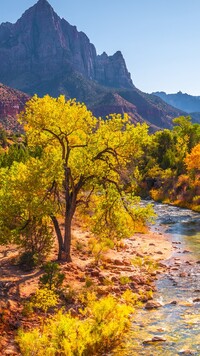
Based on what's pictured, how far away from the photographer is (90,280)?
18.6m

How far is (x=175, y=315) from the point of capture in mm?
15383

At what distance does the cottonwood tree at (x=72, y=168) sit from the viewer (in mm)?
18469

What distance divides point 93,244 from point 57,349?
1463 centimetres

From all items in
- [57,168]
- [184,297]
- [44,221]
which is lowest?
[184,297]

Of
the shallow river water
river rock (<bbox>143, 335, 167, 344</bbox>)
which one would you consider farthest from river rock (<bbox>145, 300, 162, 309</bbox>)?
river rock (<bbox>143, 335, 167, 344</bbox>)

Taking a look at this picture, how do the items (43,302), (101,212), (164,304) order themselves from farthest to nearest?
(101,212) → (164,304) → (43,302)

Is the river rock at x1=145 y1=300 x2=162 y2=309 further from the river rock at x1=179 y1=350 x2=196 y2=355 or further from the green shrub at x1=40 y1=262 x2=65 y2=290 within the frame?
the river rock at x1=179 y1=350 x2=196 y2=355

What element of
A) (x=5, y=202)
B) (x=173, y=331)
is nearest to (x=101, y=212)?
(x=5, y=202)

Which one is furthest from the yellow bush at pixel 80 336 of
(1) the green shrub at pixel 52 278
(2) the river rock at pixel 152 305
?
(1) the green shrub at pixel 52 278

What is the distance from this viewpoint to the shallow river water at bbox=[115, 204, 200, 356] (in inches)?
490

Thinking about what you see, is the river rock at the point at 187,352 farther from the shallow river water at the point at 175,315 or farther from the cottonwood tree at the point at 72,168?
the cottonwood tree at the point at 72,168

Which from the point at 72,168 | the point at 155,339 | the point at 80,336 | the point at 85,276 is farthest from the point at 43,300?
the point at 72,168

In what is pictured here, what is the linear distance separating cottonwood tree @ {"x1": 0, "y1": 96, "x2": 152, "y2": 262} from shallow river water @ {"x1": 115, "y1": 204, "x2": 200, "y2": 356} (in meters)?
3.87

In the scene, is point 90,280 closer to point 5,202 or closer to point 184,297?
point 184,297
